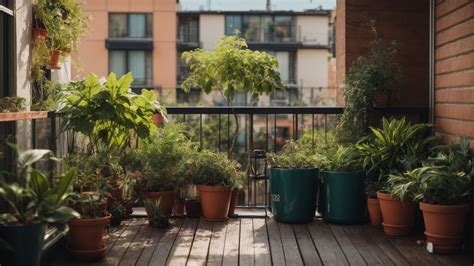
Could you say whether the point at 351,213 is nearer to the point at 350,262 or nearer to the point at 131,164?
the point at 350,262

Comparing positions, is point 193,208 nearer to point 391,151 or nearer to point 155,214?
point 155,214

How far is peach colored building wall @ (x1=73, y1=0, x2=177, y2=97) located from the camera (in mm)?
27531

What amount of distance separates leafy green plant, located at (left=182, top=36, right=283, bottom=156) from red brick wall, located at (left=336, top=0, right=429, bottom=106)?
3.05 feet

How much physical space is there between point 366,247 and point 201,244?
118 cm

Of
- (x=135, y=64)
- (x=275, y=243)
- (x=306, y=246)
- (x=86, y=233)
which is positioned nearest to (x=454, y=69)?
(x=306, y=246)

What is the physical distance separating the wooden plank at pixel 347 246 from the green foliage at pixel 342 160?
477 millimetres

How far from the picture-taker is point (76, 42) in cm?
529

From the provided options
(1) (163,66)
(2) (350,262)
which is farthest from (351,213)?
(1) (163,66)

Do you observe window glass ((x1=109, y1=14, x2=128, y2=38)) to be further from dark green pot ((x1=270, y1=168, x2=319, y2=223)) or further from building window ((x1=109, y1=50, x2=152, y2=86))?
dark green pot ((x1=270, y1=168, x2=319, y2=223))

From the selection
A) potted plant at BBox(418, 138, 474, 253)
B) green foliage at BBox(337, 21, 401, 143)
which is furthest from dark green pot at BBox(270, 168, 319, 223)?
potted plant at BBox(418, 138, 474, 253)

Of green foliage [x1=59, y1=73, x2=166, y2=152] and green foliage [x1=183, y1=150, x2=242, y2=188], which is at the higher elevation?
green foliage [x1=59, y1=73, x2=166, y2=152]

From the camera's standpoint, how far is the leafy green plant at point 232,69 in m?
5.61

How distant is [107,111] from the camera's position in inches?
191

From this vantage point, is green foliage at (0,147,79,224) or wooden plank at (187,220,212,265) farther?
wooden plank at (187,220,212,265)
